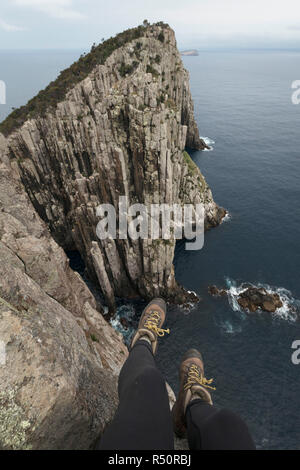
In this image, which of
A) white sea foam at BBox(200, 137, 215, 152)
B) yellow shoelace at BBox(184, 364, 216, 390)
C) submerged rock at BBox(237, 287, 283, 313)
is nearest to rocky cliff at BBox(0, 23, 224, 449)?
yellow shoelace at BBox(184, 364, 216, 390)

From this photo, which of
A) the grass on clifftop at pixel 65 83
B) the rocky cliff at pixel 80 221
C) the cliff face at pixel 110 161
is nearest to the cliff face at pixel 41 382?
the rocky cliff at pixel 80 221

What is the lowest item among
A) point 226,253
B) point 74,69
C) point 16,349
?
point 226,253

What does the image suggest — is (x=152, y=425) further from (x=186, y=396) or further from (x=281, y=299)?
(x=281, y=299)

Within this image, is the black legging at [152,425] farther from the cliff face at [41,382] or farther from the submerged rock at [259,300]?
the submerged rock at [259,300]

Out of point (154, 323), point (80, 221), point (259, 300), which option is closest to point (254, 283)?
point (259, 300)

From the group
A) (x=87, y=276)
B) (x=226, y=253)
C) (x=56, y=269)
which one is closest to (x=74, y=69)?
(x=87, y=276)

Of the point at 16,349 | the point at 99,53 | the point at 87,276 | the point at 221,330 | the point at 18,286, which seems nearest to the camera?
the point at 16,349
